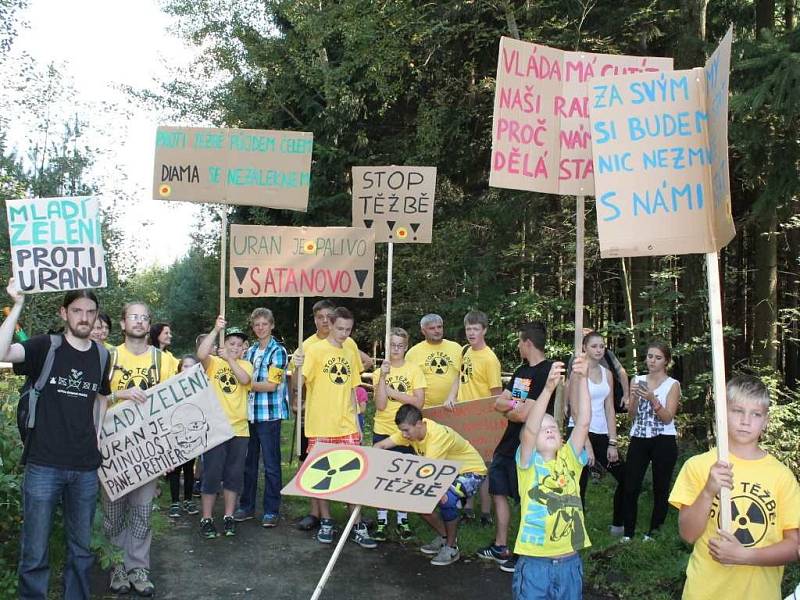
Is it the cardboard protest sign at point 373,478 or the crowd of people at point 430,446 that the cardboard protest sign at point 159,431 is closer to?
the crowd of people at point 430,446

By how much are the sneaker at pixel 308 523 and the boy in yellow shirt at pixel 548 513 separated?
348cm

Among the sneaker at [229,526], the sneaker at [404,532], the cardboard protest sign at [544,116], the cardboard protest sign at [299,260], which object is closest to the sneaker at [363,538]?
the sneaker at [404,532]

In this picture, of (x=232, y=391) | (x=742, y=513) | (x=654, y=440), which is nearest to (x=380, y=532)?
(x=232, y=391)

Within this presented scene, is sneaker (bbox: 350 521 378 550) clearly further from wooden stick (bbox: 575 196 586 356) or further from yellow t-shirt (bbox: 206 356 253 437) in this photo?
wooden stick (bbox: 575 196 586 356)

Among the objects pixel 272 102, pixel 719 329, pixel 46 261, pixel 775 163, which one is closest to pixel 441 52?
pixel 272 102

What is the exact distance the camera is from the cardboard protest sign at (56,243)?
210 inches

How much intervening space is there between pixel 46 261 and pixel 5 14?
1416 centimetres

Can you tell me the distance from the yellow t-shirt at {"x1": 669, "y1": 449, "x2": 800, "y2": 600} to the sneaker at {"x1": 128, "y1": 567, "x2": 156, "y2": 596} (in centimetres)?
395

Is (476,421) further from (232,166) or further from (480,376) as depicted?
(232,166)

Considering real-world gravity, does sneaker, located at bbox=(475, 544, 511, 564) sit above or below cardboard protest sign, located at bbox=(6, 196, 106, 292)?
below

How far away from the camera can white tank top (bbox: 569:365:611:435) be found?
7.25m

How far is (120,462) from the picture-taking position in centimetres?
586

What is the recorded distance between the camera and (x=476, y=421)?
25.3 feet

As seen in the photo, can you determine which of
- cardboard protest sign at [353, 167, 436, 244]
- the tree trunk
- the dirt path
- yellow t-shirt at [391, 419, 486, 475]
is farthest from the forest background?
the dirt path
